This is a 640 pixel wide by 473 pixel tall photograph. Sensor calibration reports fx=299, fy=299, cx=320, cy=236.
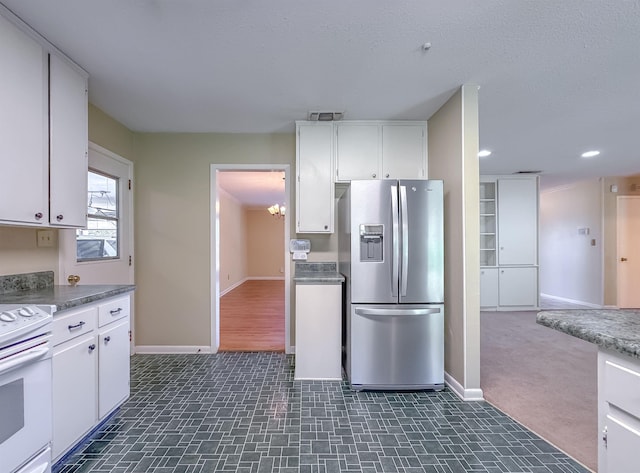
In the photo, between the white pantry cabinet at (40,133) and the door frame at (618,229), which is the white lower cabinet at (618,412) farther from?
the door frame at (618,229)

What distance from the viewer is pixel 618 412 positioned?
0.94m

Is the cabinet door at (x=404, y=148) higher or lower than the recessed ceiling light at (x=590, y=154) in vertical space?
lower

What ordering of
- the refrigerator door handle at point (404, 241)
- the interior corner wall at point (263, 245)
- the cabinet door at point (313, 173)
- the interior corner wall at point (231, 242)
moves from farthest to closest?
1. the interior corner wall at point (263, 245)
2. the interior corner wall at point (231, 242)
3. the cabinet door at point (313, 173)
4. the refrigerator door handle at point (404, 241)

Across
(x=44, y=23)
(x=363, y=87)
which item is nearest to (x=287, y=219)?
(x=363, y=87)

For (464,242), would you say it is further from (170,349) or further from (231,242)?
(231,242)

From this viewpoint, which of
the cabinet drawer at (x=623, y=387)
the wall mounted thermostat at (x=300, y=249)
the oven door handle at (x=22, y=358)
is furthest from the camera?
the wall mounted thermostat at (x=300, y=249)

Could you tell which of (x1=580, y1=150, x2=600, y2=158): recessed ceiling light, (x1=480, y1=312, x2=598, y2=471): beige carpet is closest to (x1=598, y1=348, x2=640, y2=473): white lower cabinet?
(x1=480, y1=312, x2=598, y2=471): beige carpet

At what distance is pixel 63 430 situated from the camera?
1.60 m

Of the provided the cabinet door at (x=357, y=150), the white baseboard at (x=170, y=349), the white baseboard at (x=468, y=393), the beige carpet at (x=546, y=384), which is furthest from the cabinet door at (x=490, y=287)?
the white baseboard at (x=170, y=349)

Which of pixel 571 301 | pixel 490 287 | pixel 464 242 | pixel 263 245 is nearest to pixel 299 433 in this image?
pixel 464 242

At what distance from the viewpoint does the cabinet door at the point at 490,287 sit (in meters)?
5.50

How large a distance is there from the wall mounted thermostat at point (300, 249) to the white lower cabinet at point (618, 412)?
2550mm

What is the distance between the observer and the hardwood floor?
3654 millimetres

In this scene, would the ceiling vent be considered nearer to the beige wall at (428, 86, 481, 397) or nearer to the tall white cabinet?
the beige wall at (428, 86, 481, 397)
